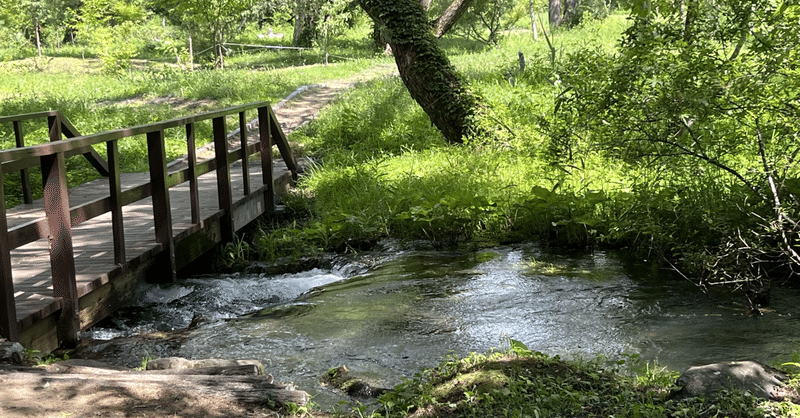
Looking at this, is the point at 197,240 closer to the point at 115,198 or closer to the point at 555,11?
the point at 115,198

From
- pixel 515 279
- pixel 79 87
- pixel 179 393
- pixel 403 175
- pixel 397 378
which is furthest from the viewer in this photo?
pixel 79 87

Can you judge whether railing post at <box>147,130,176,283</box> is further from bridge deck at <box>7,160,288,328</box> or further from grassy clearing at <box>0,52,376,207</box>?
grassy clearing at <box>0,52,376,207</box>

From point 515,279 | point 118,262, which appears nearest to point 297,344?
point 118,262

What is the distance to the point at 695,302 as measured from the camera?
19.8 feet

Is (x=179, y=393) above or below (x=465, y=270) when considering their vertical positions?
above

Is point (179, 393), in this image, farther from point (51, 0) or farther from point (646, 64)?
point (51, 0)

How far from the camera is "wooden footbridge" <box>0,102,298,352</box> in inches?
192

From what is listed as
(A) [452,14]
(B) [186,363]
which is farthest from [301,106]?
(B) [186,363]

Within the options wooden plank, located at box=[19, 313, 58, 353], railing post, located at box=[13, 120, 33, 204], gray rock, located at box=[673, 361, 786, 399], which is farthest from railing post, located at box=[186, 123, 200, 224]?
gray rock, located at box=[673, 361, 786, 399]

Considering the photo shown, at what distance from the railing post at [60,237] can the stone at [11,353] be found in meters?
0.84

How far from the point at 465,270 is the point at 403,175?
3.63 metres

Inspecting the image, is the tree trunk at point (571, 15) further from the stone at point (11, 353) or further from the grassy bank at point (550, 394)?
the stone at point (11, 353)

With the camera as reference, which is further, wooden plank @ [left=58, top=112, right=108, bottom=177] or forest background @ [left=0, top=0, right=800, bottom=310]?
wooden plank @ [left=58, top=112, right=108, bottom=177]

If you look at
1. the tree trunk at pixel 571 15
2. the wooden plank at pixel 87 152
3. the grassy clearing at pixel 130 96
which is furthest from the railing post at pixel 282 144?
the tree trunk at pixel 571 15
